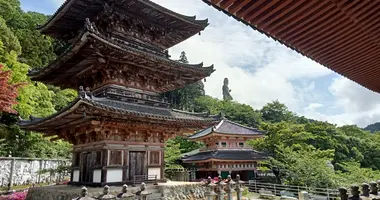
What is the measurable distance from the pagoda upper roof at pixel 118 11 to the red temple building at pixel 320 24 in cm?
922

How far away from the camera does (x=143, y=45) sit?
13102 mm

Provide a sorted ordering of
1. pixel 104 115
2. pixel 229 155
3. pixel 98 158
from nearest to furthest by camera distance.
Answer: pixel 104 115 → pixel 98 158 → pixel 229 155

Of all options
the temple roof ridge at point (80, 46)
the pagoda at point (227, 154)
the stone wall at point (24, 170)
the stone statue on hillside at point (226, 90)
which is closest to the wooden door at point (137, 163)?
the temple roof ridge at point (80, 46)

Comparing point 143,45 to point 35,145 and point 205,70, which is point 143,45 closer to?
point 205,70

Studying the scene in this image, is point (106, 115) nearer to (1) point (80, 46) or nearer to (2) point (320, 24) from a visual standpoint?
(1) point (80, 46)

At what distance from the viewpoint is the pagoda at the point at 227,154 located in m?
28.8

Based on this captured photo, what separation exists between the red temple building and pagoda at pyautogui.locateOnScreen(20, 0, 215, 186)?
22.6 feet

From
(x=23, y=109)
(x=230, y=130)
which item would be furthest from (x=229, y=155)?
(x=23, y=109)

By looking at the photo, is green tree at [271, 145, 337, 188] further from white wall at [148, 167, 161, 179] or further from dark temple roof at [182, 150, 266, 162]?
white wall at [148, 167, 161, 179]

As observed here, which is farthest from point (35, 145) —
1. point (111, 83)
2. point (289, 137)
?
point (289, 137)

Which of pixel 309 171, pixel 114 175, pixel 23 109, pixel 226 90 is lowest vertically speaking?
pixel 309 171

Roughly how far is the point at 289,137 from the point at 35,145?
29730mm

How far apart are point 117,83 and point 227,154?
2065cm

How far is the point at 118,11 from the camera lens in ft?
39.4
